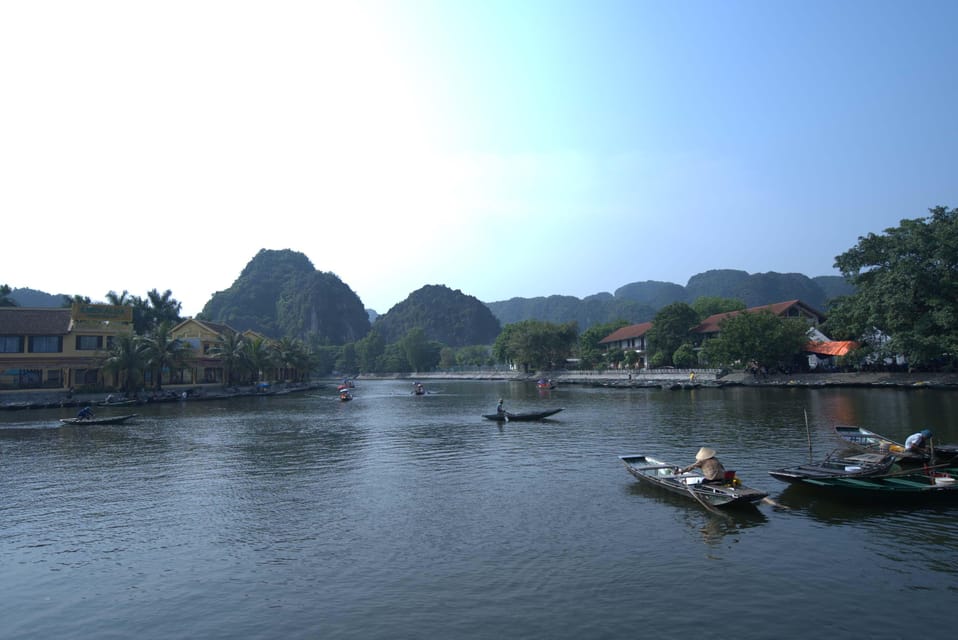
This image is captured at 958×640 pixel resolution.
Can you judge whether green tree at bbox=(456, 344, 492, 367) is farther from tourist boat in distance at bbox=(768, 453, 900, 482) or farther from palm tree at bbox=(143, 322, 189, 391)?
tourist boat in distance at bbox=(768, 453, 900, 482)

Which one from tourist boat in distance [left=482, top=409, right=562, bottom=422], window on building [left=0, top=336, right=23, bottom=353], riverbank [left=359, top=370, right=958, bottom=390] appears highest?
window on building [left=0, top=336, right=23, bottom=353]

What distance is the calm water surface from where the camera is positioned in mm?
10781

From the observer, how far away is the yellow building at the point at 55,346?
58.9 meters

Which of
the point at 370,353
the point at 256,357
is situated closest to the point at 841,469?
the point at 256,357

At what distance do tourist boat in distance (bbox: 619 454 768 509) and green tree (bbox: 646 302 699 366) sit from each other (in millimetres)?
81395

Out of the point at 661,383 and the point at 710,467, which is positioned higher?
the point at 661,383

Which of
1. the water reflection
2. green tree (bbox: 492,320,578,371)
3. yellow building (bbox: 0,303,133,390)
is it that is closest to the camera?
the water reflection

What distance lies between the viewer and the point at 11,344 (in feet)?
193

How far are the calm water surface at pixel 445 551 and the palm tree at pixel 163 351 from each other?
36.9m

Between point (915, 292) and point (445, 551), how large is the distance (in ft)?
202

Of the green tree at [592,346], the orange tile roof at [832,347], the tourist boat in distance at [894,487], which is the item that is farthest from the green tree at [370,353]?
the tourist boat in distance at [894,487]

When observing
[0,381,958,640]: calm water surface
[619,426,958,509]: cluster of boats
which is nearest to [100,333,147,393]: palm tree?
[0,381,958,640]: calm water surface

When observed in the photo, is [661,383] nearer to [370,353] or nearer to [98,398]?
[98,398]

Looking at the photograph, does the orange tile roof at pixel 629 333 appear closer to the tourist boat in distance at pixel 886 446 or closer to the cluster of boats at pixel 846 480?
the tourist boat in distance at pixel 886 446
